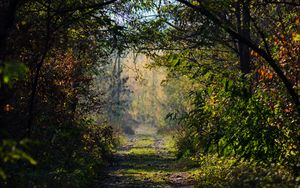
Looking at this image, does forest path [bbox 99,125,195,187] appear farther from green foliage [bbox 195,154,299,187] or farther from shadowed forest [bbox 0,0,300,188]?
green foliage [bbox 195,154,299,187]

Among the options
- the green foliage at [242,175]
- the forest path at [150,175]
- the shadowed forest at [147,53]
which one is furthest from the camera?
the forest path at [150,175]

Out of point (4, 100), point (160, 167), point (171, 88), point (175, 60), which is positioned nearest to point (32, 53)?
point (4, 100)

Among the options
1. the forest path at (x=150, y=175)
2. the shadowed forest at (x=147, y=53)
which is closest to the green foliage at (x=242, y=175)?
the shadowed forest at (x=147, y=53)

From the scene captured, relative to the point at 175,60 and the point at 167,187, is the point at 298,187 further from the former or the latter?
the point at 167,187

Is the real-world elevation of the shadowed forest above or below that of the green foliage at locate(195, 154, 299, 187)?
above

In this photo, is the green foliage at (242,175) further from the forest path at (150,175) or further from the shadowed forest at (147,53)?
the forest path at (150,175)

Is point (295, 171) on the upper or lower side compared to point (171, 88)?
lower

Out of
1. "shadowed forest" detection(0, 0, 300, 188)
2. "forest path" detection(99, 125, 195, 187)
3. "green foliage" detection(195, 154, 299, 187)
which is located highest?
"shadowed forest" detection(0, 0, 300, 188)

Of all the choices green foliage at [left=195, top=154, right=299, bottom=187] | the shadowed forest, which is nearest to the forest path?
the shadowed forest

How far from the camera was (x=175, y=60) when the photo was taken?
9.01 metres

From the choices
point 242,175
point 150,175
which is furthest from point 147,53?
point 242,175

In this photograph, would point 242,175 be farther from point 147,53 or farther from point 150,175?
point 150,175

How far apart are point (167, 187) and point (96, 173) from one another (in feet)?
9.70

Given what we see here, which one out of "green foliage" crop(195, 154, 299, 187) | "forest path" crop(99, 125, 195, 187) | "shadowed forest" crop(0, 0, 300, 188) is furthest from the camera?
"forest path" crop(99, 125, 195, 187)
